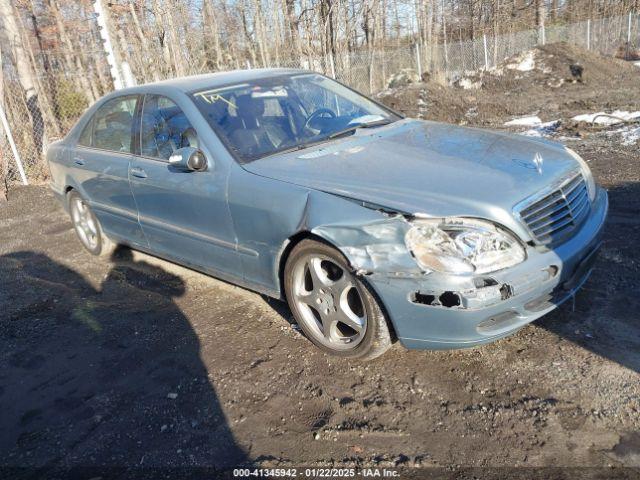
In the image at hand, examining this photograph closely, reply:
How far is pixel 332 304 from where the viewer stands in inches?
127

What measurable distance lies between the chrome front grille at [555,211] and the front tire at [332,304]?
93 cm

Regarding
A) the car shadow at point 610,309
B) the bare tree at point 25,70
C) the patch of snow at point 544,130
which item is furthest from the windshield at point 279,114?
the bare tree at point 25,70

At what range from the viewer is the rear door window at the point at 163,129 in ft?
13.0

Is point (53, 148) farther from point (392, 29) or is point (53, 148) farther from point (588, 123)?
point (392, 29)

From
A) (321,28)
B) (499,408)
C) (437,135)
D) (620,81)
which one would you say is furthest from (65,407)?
(620,81)

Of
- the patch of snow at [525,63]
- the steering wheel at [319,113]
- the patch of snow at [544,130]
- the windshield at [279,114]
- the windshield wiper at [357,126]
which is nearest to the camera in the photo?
the windshield at [279,114]

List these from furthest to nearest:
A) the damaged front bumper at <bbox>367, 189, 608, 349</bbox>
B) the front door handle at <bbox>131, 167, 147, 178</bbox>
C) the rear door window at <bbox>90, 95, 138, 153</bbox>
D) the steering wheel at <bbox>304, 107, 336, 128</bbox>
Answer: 1. the rear door window at <bbox>90, 95, 138, 153</bbox>
2. the front door handle at <bbox>131, 167, 147, 178</bbox>
3. the steering wheel at <bbox>304, 107, 336, 128</bbox>
4. the damaged front bumper at <bbox>367, 189, 608, 349</bbox>

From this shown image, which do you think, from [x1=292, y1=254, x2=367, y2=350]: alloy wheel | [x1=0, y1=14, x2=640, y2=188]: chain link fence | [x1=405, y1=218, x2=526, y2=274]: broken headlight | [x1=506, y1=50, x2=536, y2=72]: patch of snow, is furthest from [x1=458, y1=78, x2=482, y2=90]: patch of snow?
[x1=405, y1=218, x2=526, y2=274]: broken headlight

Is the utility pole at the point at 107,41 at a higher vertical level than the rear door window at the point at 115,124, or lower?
higher

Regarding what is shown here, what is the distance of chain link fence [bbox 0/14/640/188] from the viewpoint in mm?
10453

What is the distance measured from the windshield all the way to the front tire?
2.85 ft

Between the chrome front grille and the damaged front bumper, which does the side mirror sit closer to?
the damaged front bumper

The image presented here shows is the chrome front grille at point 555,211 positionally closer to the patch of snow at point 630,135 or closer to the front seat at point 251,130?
the front seat at point 251,130

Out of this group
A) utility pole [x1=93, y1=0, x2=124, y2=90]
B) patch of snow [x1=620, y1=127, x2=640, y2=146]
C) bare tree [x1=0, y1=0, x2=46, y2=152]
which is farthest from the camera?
bare tree [x1=0, y1=0, x2=46, y2=152]
